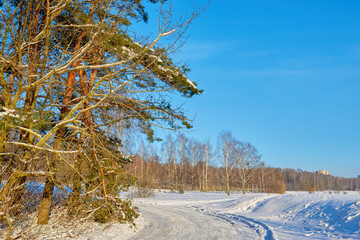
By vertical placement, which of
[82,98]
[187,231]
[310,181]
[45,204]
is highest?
[82,98]

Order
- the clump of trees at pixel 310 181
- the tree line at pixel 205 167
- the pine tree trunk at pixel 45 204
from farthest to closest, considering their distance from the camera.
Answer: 1. the clump of trees at pixel 310 181
2. the tree line at pixel 205 167
3. the pine tree trunk at pixel 45 204

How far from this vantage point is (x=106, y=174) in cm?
893

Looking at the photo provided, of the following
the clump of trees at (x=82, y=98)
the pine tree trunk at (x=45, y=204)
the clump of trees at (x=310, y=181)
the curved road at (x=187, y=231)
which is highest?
the clump of trees at (x=82, y=98)

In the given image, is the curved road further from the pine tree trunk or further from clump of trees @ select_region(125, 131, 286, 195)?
clump of trees @ select_region(125, 131, 286, 195)

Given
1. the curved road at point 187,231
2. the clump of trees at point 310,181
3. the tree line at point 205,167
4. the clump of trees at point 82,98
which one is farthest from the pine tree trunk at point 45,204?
the clump of trees at point 310,181

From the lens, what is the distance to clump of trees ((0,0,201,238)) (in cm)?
611

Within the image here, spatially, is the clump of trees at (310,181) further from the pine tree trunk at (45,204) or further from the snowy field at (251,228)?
the pine tree trunk at (45,204)

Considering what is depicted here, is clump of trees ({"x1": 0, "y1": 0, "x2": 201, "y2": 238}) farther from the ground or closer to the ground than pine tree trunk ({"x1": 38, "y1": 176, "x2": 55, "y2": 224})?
farther from the ground

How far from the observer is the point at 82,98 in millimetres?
7312

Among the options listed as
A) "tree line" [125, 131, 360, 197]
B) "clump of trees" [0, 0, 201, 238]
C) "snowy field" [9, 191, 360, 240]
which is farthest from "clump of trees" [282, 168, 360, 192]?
"clump of trees" [0, 0, 201, 238]

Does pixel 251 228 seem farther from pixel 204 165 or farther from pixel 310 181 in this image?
pixel 310 181

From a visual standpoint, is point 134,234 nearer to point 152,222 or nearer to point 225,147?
point 152,222

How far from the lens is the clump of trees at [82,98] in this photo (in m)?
6.11

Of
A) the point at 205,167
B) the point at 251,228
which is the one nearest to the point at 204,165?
the point at 205,167
